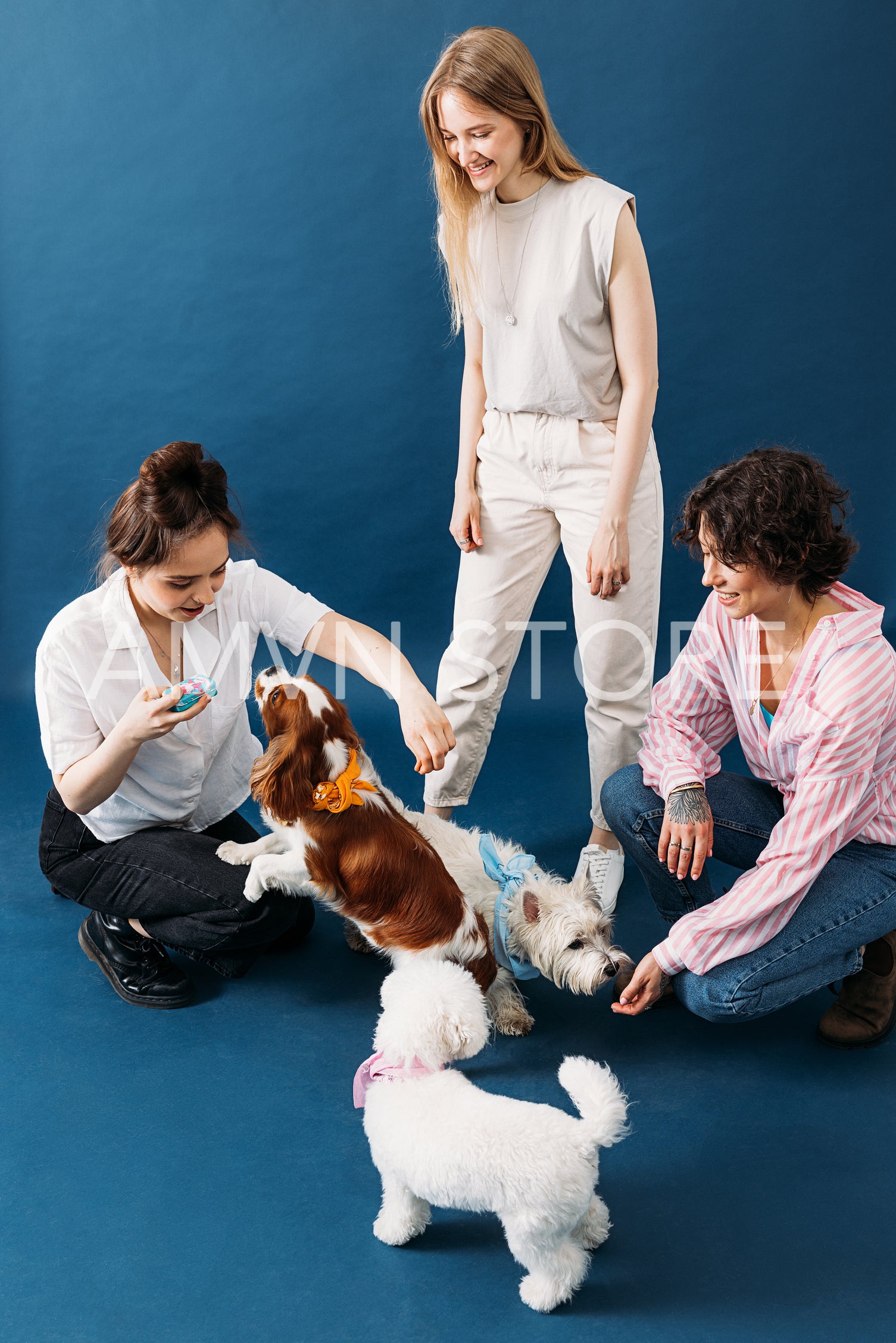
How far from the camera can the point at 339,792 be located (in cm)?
197

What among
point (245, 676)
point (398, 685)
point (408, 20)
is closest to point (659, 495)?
point (398, 685)

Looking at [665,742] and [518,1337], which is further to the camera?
[665,742]

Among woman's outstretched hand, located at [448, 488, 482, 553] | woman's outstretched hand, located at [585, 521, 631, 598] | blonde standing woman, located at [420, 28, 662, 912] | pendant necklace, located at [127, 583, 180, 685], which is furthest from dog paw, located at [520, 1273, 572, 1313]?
woman's outstretched hand, located at [448, 488, 482, 553]

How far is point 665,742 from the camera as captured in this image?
2227 millimetres

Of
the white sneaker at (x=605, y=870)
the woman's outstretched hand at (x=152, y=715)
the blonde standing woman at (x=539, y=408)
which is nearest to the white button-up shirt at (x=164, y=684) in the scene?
the woman's outstretched hand at (x=152, y=715)

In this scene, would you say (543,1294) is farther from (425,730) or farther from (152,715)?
(152,715)

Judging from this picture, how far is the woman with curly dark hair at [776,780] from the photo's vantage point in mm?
1861

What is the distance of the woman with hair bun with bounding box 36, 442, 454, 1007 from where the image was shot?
1.98 metres

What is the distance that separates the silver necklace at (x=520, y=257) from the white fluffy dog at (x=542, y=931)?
114cm

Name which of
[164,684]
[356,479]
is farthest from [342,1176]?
[356,479]

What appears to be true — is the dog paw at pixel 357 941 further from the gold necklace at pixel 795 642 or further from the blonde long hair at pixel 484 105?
the blonde long hair at pixel 484 105

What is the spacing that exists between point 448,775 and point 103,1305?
1.41m

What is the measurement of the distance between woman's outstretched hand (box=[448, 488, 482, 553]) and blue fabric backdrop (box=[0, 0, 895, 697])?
3.20ft

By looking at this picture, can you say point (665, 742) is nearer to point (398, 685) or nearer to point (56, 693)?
point (398, 685)
